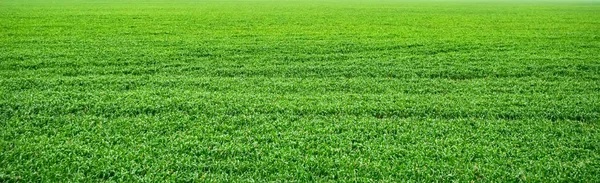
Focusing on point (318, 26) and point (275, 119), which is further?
point (318, 26)

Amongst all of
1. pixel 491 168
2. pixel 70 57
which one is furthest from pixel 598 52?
pixel 70 57

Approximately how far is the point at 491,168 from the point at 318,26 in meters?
10.8

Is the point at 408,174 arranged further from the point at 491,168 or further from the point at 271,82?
the point at 271,82

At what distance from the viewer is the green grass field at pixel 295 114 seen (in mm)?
3734

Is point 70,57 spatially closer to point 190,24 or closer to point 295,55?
point 295,55

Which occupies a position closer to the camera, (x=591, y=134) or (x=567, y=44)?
(x=591, y=134)

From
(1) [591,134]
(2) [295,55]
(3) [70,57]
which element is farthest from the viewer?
(2) [295,55]

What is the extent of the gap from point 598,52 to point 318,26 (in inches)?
313

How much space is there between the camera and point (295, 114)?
4.98 metres

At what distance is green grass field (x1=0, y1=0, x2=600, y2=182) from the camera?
373 centimetres

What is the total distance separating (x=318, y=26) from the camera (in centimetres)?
1408

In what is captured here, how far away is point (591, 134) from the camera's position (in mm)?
4500

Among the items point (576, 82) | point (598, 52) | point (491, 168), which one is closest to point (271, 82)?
point (491, 168)

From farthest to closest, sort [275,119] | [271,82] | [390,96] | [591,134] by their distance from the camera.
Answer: [271,82] → [390,96] → [275,119] → [591,134]
